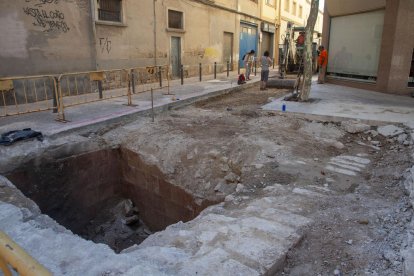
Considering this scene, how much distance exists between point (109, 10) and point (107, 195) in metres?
7.82

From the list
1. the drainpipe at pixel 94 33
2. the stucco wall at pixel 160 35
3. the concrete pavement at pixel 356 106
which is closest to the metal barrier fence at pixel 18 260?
the concrete pavement at pixel 356 106

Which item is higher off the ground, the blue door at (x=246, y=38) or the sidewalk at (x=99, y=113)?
the blue door at (x=246, y=38)

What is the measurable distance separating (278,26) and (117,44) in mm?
20597

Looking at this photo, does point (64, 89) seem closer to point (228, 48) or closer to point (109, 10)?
point (109, 10)

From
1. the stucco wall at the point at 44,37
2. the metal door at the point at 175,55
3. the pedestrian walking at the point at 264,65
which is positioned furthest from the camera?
the metal door at the point at 175,55

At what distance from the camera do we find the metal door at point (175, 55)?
16.0 metres

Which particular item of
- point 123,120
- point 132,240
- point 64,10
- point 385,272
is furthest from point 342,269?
point 64,10

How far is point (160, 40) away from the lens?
1473 centimetres

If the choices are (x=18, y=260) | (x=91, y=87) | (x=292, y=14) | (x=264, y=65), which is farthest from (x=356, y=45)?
(x=292, y=14)

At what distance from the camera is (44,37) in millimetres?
9758

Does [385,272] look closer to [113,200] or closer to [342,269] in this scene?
[342,269]

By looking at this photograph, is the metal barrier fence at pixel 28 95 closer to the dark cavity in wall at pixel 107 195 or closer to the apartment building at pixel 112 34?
the apartment building at pixel 112 34

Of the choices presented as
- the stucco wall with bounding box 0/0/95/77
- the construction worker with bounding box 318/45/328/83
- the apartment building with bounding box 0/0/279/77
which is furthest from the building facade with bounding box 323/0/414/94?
the stucco wall with bounding box 0/0/95/77

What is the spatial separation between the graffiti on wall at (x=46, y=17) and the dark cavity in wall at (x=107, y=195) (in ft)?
17.2
